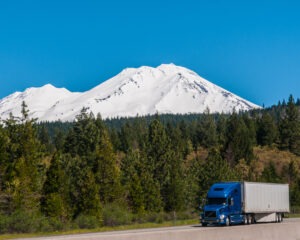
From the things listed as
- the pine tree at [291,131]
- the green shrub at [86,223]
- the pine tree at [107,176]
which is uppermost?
the pine tree at [291,131]

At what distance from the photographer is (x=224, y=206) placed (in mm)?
41344

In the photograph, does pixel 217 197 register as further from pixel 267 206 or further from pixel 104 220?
pixel 104 220

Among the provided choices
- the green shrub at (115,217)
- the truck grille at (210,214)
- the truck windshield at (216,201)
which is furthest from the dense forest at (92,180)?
the truck grille at (210,214)

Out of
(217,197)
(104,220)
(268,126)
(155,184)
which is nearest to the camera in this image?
(217,197)

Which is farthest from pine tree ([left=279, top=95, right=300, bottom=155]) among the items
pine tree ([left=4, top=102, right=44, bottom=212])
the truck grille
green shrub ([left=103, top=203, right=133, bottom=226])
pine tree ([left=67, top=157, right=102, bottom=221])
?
the truck grille

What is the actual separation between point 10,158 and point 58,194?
1137 centimetres

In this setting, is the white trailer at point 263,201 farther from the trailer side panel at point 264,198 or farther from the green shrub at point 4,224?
the green shrub at point 4,224

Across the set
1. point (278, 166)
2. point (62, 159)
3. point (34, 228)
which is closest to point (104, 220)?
point (34, 228)

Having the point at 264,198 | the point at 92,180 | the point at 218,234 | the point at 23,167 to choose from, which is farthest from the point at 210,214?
the point at 23,167

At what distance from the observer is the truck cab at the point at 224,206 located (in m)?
41.0

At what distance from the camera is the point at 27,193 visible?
59719mm

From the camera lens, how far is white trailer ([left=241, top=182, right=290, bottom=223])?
43.9 meters

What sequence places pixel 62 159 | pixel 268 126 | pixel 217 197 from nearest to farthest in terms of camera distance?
1. pixel 217 197
2. pixel 62 159
3. pixel 268 126

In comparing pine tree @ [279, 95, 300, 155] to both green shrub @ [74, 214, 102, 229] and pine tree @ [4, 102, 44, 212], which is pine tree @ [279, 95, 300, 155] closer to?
pine tree @ [4, 102, 44, 212]
